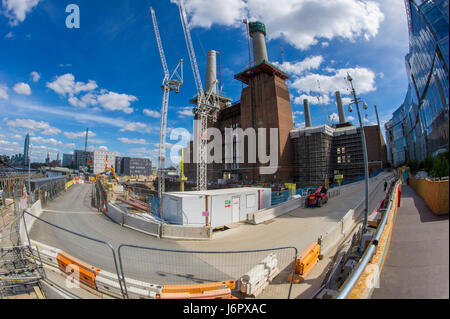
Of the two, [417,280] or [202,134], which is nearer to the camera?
[417,280]

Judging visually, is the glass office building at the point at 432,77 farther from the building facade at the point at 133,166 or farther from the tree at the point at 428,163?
the building facade at the point at 133,166

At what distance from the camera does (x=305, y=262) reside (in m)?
6.44

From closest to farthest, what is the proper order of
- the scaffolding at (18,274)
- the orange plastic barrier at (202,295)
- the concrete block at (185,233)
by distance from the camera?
1. the orange plastic barrier at (202,295)
2. the scaffolding at (18,274)
3. the concrete block at (185,233)

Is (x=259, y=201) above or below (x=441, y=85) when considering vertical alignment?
below

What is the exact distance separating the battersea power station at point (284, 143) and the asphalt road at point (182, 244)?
31327 mm

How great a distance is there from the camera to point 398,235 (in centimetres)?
296

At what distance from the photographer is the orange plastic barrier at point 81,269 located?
17.0 ft

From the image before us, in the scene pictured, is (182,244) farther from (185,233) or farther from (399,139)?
(399,139)

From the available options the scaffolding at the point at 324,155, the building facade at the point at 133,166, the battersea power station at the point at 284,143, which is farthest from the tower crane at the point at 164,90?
the building facade at the point at 133,166

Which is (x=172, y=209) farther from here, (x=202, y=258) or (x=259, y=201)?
(x=259, y=201)
